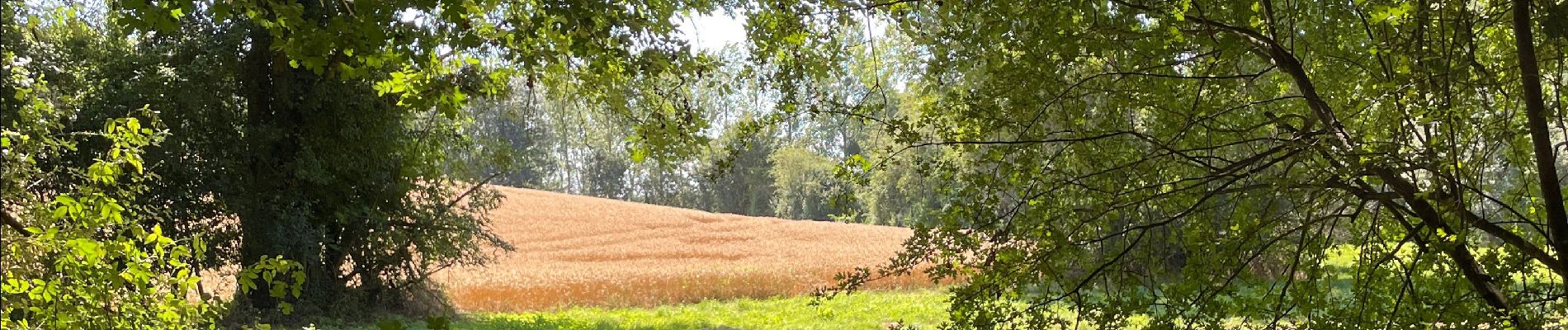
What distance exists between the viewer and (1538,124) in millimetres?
3357

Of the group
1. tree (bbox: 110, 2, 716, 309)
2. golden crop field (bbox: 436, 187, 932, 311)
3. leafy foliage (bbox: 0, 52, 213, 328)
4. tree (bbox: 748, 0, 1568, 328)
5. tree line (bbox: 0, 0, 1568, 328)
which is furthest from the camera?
golden crop field (bbox: 436, 187, 932, 311)

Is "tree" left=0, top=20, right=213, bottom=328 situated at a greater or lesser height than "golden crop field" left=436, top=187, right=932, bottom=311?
lesser

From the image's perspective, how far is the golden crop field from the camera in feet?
62.2

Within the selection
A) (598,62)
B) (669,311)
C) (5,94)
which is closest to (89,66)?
(5,94)

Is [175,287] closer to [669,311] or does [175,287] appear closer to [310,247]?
[310,247]

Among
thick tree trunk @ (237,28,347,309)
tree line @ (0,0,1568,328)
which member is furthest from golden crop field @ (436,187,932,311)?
tree line @ (0,0,1568,328)

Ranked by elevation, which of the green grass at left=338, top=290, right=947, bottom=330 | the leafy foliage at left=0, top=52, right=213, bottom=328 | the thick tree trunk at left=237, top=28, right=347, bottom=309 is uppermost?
the thick tree trunk at left=237, top=28, right=347, bottom=309

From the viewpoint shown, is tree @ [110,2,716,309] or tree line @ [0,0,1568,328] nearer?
tree line @ [0,0,1568,328]

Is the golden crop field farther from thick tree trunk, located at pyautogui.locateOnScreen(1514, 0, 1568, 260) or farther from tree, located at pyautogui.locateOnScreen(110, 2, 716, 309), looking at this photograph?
thick tree trunk, located at pyautogui.locateOnScreen(1514, 0, 1568, 260)

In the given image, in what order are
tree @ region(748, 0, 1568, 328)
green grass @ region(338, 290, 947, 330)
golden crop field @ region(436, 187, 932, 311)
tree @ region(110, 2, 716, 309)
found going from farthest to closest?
golden crop field @ region(436, 187, 932, 311) < green grass @ region(338, 290, 947, 330) < tree @ region(110, 2, 716, 309) < tree @ region(748, 0, 1568, 328)

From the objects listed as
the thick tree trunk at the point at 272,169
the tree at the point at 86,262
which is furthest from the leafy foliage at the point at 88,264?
the thick tree trunk at the point at 272,169

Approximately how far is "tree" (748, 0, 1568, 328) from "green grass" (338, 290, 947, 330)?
8.10 metres

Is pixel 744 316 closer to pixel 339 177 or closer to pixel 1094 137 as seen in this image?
pixel 339 177

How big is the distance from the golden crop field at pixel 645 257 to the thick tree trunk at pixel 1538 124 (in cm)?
1278
